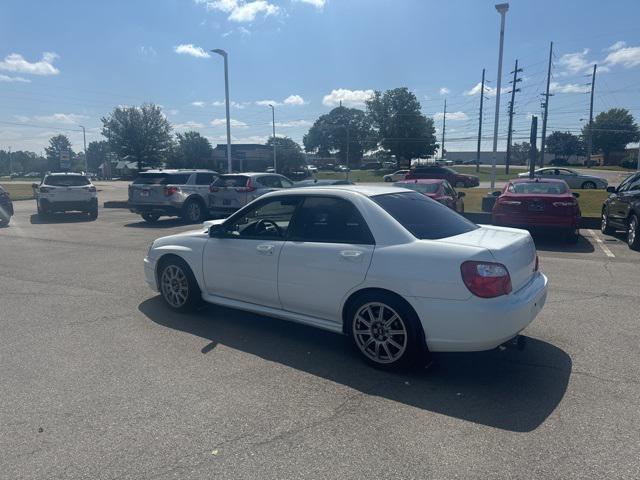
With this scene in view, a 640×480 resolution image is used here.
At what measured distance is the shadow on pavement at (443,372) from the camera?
3512 mm

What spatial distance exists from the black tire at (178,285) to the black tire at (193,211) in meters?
10.0

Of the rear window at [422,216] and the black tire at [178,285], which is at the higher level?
the rear window at [422,216]

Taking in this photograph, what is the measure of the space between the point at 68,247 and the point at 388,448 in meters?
9.93

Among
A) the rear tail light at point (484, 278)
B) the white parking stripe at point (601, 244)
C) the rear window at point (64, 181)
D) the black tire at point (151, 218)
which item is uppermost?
the rear window at point (64, 181)

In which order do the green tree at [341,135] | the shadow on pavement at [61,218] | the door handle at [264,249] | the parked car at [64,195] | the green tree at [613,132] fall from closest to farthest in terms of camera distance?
1. the door handle at [264,249]
2. the shadow on pavement at [61,218]
3. the parked car at [64,195]
4. the green tree at [613,132]
5. the green tree at [341,135]

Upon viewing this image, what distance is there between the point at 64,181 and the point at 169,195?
187 inches

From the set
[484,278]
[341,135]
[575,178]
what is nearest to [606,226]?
[484,278]

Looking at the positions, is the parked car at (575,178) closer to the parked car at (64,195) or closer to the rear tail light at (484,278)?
the parked car at (64,195)

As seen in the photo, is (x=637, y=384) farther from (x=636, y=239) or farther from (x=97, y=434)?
(x=636, y=239)

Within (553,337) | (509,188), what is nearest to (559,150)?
(509,188)

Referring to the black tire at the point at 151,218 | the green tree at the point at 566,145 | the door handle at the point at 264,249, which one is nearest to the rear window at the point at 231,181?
the black tire at the point at 151,218

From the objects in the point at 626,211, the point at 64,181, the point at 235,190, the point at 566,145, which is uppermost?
the point at 566,145

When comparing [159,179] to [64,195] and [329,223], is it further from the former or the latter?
[329,223]

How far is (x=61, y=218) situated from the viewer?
57.7 ft
